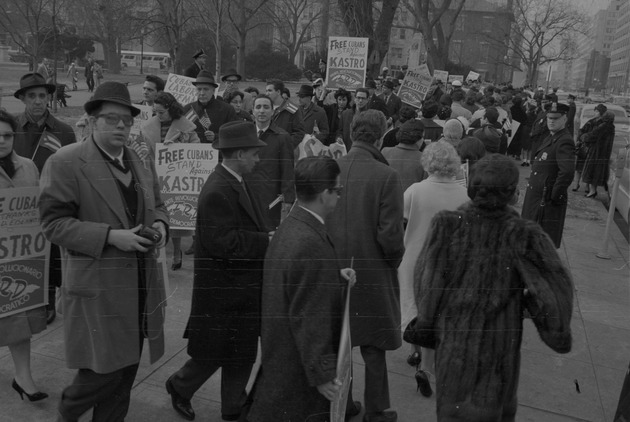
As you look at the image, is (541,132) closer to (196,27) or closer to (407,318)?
(407,318)

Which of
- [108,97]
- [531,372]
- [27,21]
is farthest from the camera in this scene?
[27,21]

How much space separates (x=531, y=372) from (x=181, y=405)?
7.63 feet

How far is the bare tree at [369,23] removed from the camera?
1872 cm

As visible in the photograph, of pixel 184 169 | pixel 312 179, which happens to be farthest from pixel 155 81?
pixel 312 179

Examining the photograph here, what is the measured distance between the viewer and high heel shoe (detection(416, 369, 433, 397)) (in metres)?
3.84

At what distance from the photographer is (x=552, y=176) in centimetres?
553

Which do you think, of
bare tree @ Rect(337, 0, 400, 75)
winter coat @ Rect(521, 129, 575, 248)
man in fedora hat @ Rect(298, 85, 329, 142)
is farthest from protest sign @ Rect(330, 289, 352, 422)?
bare tree @ Rect(337, 0, 400, 75)

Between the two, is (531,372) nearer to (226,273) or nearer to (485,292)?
(485,292)

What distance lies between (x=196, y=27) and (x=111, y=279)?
88.4 feet

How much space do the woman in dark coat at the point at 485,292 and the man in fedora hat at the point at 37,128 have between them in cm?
279

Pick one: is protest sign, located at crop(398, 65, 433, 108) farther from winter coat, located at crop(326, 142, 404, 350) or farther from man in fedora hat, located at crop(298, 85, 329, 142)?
winter coat, located at crop(326, 142, 404, 350)

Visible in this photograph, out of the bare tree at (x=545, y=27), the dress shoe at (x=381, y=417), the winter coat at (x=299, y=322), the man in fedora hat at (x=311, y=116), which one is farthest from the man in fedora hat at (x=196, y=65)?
the bare tree at (x=545, y=27)

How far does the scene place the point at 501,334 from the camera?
8.30ft

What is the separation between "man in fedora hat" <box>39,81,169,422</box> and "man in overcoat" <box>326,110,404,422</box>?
101 centimetres
